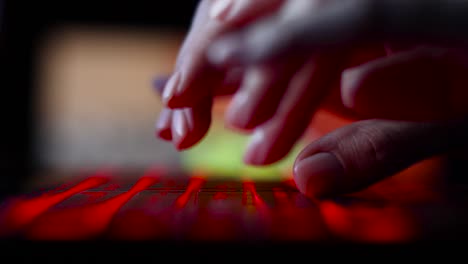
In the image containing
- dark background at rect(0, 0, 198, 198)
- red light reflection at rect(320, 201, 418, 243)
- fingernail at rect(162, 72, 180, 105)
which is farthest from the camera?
dark background at rect(0, 0, 198, 198)

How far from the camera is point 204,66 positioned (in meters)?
0.34

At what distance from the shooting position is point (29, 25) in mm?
1657

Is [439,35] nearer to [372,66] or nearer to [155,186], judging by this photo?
[372,66]

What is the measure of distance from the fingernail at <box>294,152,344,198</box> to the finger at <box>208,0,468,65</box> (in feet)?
0.42

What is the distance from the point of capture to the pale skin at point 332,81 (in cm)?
29

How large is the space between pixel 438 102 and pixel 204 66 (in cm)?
25

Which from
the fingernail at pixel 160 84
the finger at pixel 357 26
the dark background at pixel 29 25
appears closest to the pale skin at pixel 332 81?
the finger at pixel 357 26

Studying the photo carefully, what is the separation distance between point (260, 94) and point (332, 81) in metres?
0.08

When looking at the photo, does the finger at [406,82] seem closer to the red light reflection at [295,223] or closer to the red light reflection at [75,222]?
the red light reflection at [295,223]

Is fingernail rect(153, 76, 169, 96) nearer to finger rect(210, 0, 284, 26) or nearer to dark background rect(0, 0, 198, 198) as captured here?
finger rect(210, 0, 284, 26)

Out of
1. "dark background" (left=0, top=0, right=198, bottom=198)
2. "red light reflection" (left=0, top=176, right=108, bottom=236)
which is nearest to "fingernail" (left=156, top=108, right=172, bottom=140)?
"red light reflection" (left=0, top=176, right=108, bottom=236)

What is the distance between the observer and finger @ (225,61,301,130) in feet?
1.04

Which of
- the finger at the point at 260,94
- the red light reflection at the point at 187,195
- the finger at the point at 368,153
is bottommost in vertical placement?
the red light reflection at the point at 187,195

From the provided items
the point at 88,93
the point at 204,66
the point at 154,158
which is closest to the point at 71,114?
the point at 88,93
